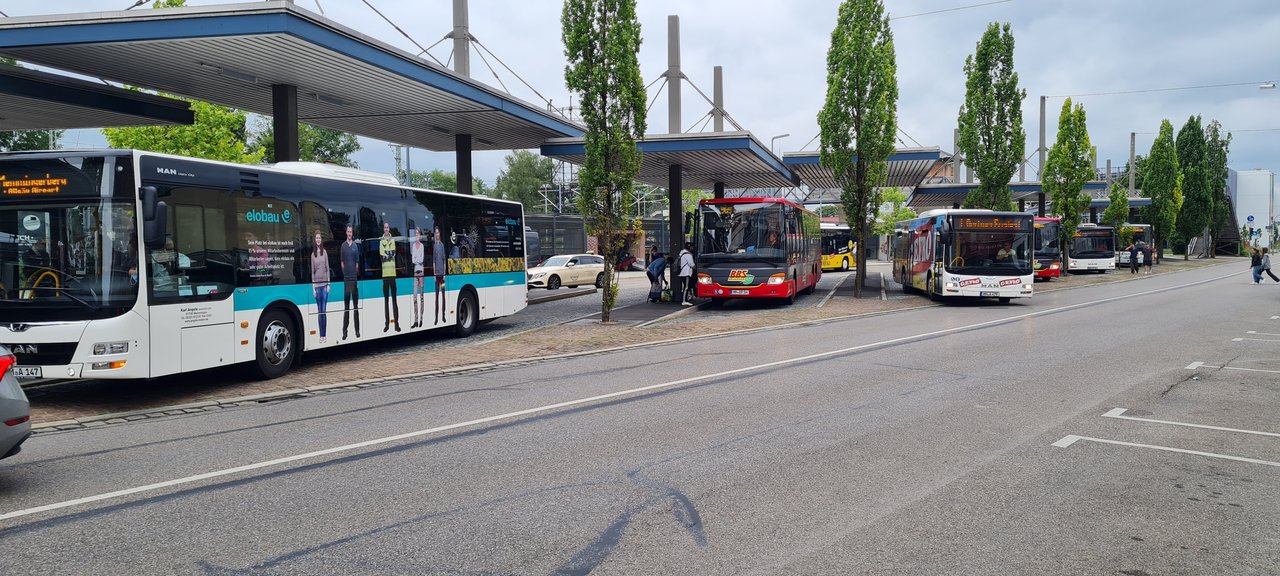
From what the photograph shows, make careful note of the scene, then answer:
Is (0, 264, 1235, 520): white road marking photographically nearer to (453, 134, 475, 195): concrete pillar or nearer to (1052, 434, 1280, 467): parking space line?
(1052, 434, 1280, 467): parking space line

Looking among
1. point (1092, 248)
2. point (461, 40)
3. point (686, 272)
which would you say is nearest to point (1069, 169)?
point (1092, 248)

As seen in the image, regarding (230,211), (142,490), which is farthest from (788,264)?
(142,490)

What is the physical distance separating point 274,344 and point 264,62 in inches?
240

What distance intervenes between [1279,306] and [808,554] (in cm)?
2402

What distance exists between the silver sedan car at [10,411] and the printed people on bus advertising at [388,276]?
823cm

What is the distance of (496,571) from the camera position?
13.7ft

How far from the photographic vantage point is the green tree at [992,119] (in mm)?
35094

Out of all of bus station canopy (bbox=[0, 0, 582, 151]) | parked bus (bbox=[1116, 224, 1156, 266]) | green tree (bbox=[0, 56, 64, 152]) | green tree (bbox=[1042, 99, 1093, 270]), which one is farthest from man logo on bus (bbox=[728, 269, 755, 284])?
parked bus (bbox=[1116, 224, 1156, 266])

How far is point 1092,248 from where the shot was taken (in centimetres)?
4869

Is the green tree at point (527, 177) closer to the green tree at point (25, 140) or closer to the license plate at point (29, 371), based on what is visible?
the green tree at point (25, 140)

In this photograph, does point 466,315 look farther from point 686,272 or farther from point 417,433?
point 417,433

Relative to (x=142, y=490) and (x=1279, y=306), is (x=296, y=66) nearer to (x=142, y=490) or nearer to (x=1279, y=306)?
(x=142, y=490)

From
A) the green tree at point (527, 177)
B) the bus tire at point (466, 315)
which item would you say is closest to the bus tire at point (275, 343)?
the bus tire at point (466, 315)

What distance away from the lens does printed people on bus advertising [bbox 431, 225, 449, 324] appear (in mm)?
15594
